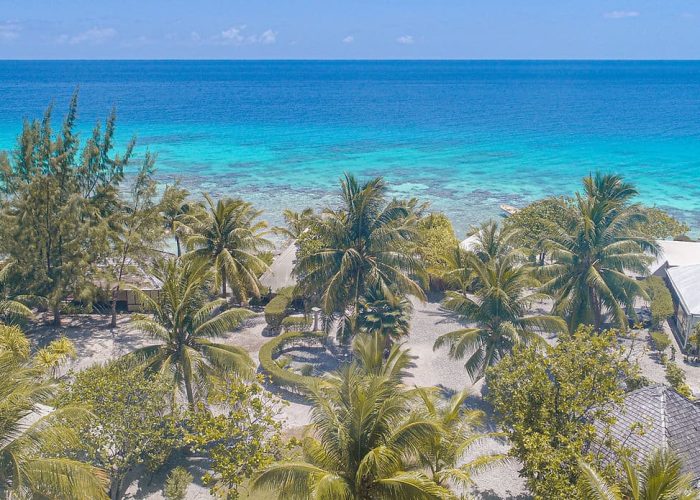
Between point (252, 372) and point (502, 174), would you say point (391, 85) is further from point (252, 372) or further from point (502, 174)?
point (252, 372)

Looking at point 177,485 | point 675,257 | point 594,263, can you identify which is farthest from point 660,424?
point 675,257

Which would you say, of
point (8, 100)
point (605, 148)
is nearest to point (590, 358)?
point (605, 148)

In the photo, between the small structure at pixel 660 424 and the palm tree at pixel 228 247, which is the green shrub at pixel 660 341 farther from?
the palm tree at pixel 228 247

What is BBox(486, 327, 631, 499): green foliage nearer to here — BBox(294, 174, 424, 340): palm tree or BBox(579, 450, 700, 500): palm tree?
BBox(579, 450, 700, 500): palm tree

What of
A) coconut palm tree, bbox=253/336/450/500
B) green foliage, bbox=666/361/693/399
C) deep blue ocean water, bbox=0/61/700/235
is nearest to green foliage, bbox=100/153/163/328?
coconut palm tree, bbox=253/336/450/500

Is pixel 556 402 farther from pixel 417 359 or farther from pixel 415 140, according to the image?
pixel 415 140

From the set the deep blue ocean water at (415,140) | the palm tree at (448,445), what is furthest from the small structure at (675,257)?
the palm tree at (448,445)
